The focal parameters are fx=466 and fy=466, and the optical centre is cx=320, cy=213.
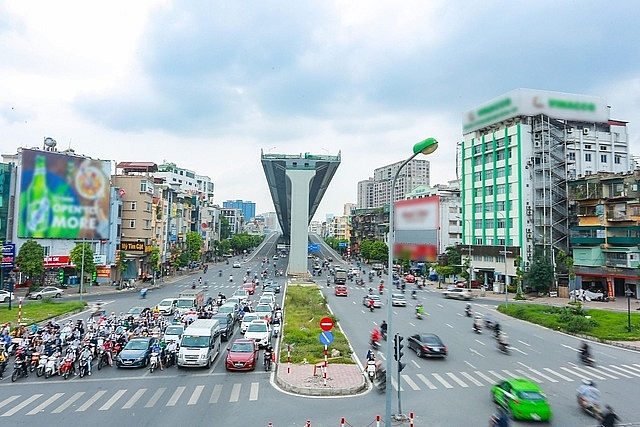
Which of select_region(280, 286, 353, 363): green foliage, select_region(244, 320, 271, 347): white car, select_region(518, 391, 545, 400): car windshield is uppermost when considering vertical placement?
select_region(518, 391, 545, 400): car windshield

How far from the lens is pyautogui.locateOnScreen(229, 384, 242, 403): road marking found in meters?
16.3

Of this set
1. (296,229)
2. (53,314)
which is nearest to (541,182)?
(296,229)

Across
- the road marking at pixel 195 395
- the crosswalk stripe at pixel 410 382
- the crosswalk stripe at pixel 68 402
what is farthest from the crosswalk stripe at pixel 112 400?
the crosswalk stripe at pixel 410 382

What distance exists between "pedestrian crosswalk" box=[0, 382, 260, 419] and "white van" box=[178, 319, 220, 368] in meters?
2.40

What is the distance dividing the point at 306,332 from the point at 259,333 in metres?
3.30

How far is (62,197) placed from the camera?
54.3m

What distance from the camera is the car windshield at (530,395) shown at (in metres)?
14.3

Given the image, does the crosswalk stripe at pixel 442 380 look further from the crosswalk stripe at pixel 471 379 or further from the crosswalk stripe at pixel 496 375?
the crosswalk stripe at pixel 496 375

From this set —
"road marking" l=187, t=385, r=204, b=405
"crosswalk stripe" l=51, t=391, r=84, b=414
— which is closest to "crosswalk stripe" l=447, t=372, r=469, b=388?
"road marking" l=187, t=385, r=204, b=405

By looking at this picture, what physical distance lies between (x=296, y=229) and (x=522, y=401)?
6238cm

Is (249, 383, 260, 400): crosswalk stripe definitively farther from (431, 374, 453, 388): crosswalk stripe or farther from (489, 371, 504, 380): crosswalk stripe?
(489, 371, 504, 380): crosswalk stripe

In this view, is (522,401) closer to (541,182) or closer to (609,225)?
(609,225)

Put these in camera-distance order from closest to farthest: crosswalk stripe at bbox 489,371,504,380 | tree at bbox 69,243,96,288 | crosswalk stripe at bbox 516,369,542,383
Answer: crosswalk stripe at bbox 516,369,542,383 → crosswalk stripe at bbox 489,371,504,380 → tree at bbox 69,243,96,288

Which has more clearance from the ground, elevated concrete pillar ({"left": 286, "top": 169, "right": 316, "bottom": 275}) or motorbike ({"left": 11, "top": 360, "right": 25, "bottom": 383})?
elevated concrete pillar ({"left": 286, "top": 169, "right": 316, "bottom": 275})
